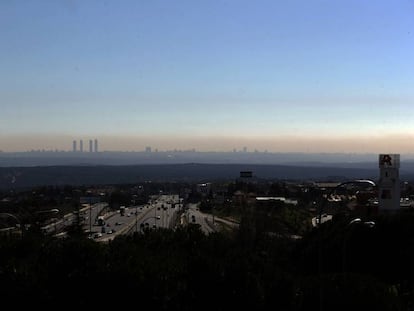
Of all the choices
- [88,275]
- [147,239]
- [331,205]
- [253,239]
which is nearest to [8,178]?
[331,205]

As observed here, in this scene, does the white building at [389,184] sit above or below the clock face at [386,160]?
below

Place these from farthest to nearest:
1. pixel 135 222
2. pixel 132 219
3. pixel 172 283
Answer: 1. pixel 132 219
2. pixel 135 222
3. pixel 172 283

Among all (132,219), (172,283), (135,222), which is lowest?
(132,219)

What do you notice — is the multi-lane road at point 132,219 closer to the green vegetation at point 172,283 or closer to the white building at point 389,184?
the white building at point 389,184

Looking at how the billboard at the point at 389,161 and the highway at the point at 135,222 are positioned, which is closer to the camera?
the billboard at the point at 389,161

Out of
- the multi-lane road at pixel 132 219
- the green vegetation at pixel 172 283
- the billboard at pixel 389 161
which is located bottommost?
the multi-lane road at pixel 132 219

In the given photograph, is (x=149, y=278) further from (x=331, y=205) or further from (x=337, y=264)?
(x=331, y=205)

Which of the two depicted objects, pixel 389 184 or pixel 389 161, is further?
pixel 389 161

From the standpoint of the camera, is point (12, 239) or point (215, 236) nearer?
point (12, 239)

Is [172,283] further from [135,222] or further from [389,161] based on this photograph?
[135,222]

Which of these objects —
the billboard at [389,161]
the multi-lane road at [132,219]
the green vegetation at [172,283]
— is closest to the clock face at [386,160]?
the billboard at [389,161]

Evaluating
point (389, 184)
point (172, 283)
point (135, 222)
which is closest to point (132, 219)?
point (135, 222)
